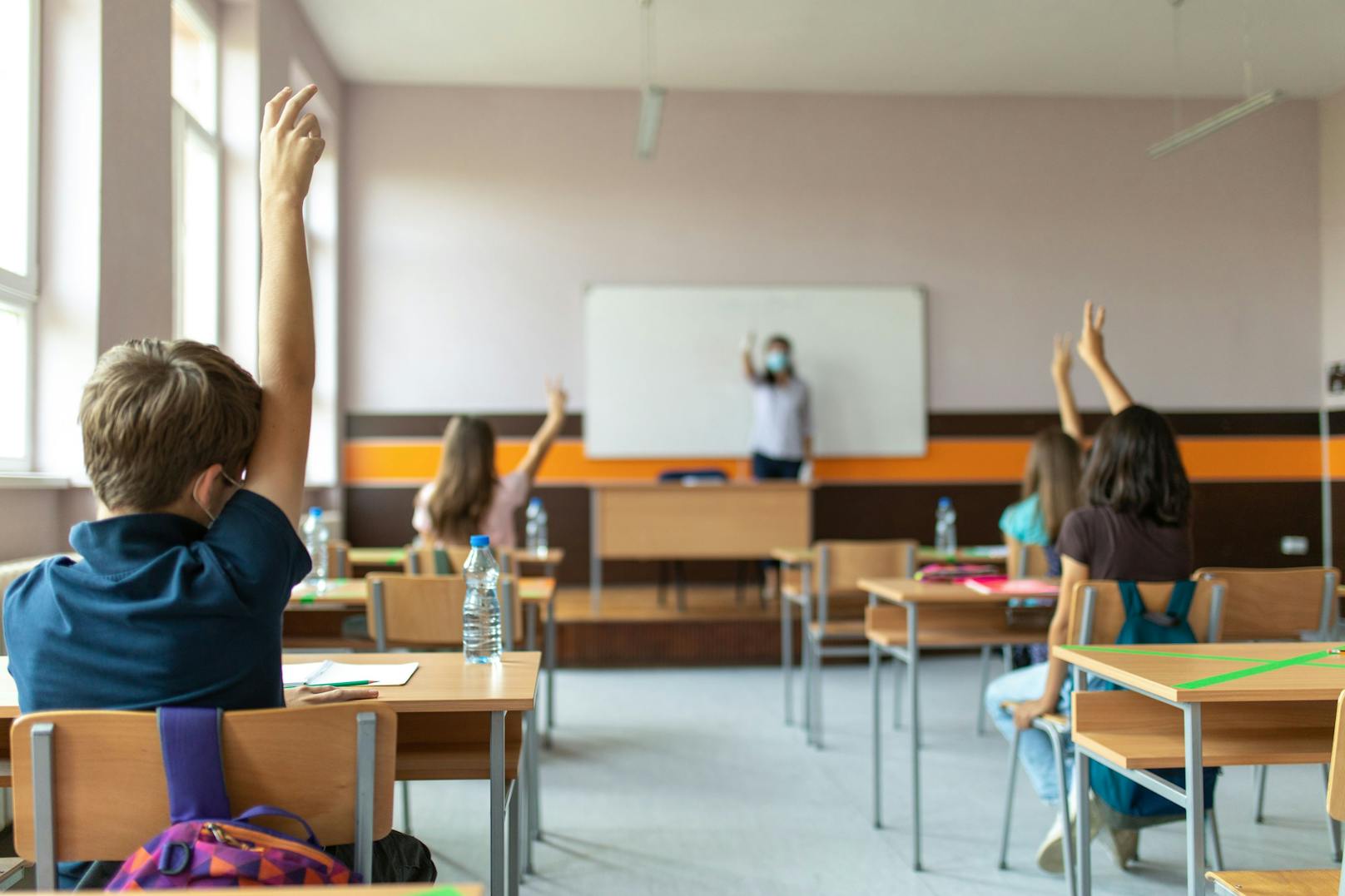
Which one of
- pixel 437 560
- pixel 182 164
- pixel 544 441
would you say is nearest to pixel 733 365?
pixel 544 441

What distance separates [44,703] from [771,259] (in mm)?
6307

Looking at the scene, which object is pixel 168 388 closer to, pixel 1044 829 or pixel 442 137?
pixel 1044 829

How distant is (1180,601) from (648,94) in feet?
12.7

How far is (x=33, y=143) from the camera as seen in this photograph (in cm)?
338

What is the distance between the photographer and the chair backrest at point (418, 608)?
289 centimetres

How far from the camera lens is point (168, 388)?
3.71 ft

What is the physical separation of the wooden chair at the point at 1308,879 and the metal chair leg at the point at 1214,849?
1.08 m

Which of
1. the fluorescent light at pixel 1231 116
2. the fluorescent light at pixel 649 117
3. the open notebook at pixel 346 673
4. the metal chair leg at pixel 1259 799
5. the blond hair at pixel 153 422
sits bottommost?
the metal chair leg at pixel 1259 799

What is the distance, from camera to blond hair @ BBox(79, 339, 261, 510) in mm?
1124

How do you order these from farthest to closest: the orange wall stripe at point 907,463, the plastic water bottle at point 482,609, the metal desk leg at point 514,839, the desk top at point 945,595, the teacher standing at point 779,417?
the orange wall stripe at point 907,463 → the teacher standing at point 779,417 → the desk top at point 945,595 → the plastic water bottle at point 482,609 → the metal desk leg at point 514,839

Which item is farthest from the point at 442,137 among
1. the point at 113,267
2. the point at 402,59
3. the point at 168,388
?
the point at 168,388

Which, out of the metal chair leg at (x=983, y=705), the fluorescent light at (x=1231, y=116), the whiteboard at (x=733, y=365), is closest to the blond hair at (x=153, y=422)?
the metal chair leg at (x=983, y=705)

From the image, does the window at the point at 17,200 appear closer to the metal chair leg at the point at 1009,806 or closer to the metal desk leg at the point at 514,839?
the metal desk leg at the point at 514,839

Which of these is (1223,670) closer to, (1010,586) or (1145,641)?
(1145,641)
